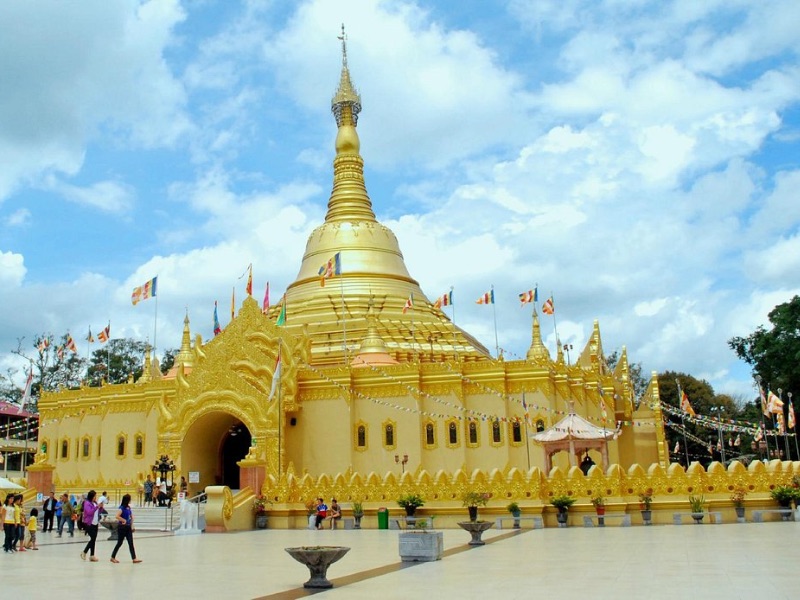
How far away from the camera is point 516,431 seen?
35.1m

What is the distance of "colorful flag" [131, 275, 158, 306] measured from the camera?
41.9 m

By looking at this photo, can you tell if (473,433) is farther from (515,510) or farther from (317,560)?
(317,560)

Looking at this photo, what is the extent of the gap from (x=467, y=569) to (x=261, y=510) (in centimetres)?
1603

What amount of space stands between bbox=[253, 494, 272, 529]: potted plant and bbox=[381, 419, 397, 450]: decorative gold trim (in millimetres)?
7681

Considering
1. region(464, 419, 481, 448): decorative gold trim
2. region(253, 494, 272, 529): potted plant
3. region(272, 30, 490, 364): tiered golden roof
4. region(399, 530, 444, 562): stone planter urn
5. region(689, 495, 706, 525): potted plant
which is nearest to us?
region(399, 530, 444, 562): stone planter urn

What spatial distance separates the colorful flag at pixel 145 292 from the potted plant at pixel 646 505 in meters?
25.5

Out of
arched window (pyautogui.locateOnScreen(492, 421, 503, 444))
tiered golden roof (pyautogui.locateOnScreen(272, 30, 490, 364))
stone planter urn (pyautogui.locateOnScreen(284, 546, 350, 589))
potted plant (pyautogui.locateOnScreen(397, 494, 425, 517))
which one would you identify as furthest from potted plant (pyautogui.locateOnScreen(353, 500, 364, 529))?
stone planter urn (pyautogui.locateOnScreen(284, 546, 350, 589))

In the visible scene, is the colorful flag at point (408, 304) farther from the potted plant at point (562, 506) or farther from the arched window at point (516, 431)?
the potted plant at point (562, 506)

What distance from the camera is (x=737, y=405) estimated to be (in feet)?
249

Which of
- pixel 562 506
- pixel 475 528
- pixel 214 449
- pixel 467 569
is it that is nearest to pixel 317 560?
pixel 467 569

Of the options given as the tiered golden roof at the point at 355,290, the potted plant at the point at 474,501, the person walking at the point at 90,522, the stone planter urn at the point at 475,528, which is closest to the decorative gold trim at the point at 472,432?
the tiered golden roof at the point at 355,290

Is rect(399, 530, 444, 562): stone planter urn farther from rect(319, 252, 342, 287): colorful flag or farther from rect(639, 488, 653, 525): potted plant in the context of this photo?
rect(319, 252, 342, 287): colorful flag

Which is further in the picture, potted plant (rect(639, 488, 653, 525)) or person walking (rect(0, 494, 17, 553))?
potted plant (rect(639, 488, 653, 525))

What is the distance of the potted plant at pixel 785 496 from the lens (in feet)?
84.1
